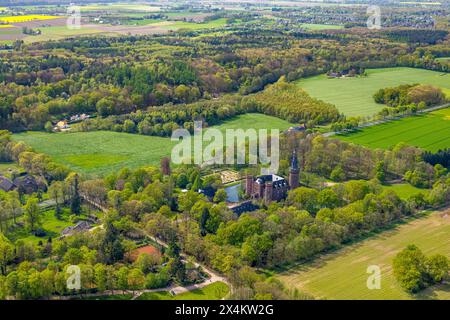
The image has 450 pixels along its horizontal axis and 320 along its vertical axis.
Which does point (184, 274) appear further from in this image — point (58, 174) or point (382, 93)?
point (382, 93)

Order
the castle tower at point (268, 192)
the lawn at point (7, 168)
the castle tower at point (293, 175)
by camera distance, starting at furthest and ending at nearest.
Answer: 1. the lawn at point (7, 168)
2. the castle tower at point (293, 175)
3. the castle tower at point (268, 192)

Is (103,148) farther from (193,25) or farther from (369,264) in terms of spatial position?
(193,25)

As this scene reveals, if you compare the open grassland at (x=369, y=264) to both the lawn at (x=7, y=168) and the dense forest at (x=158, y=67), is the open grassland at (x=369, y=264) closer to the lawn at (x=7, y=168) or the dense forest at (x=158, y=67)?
the lawn at (x=7, y=168)

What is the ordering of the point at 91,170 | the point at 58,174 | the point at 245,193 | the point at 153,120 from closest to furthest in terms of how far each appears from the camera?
1. the point at 245,193
2. the point at 58,174
3. the point at 91,170
4. the point at 153,120

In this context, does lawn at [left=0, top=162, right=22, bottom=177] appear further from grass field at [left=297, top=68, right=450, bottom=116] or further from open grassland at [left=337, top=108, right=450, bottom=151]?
grass field at [left=297, top=68, right=450, bottom=116]

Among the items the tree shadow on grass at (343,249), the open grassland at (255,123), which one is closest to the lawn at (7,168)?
the open grassland at (255,123)

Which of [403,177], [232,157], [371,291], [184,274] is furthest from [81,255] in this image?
[403,177]

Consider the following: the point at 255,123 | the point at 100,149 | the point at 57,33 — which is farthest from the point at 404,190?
the point at 57,33
